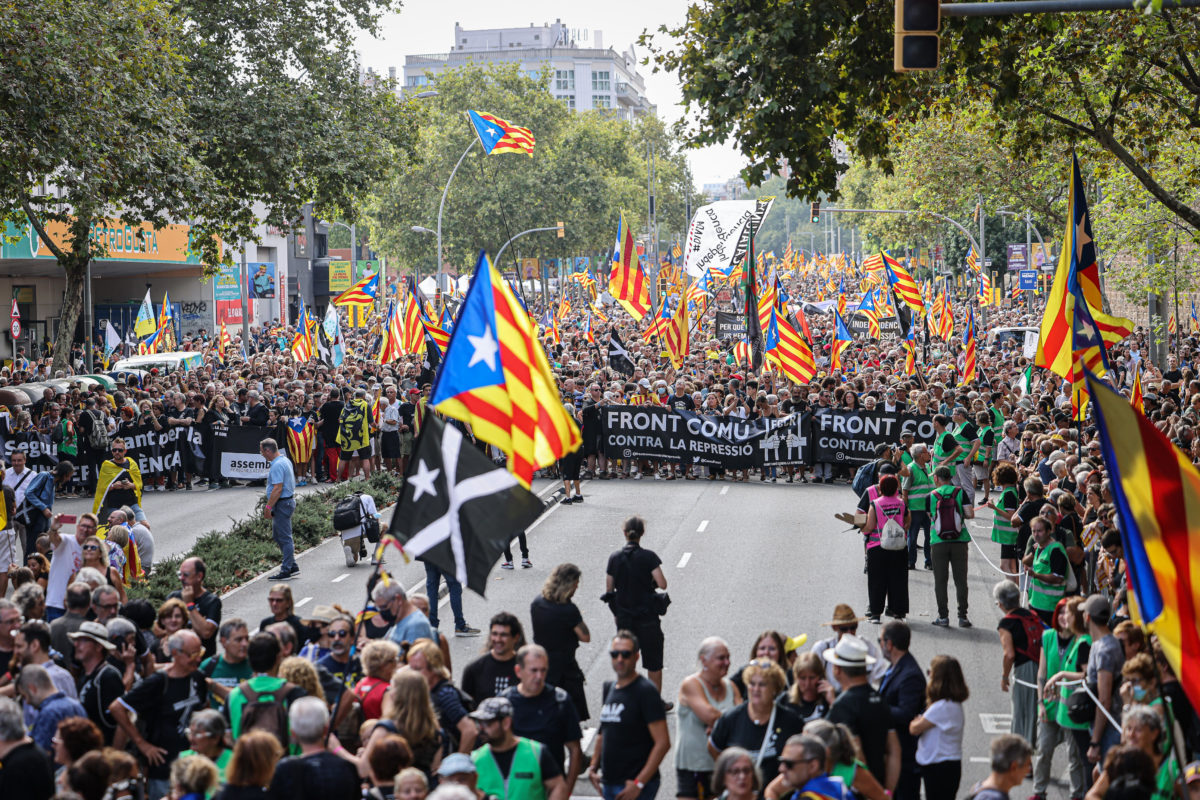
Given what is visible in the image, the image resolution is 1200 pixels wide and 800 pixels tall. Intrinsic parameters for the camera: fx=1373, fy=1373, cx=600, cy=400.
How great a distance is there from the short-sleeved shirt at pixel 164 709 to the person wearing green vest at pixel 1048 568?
7027 mm

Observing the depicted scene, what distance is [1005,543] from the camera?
14289 millimetres


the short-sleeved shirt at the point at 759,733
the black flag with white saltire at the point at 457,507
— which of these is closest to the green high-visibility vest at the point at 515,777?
the short-sleeved shirt at the point at 759,733

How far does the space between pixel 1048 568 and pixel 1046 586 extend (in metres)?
0.16

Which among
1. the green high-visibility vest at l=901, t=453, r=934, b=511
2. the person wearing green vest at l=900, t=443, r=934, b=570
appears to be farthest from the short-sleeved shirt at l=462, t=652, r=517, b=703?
the green high-visibility vest at l=901, t=453, r=934, b=511

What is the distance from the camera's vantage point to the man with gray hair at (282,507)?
630 inches

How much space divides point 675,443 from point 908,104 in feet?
30.6

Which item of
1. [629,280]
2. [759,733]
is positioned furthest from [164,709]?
[629,280]

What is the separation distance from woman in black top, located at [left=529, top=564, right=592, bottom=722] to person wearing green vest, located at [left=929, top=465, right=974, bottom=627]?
5.53 meters

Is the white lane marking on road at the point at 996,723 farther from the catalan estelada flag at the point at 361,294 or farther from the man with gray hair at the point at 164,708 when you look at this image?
the catalan estelada flag at the point at 361,294

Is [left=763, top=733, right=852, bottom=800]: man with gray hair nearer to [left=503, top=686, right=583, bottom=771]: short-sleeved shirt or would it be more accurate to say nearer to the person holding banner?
[left=503, top=686, right=583, bottom=771]: short-sleeved shirt

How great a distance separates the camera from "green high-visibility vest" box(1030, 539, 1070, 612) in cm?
1152

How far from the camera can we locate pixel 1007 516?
46.2 ft

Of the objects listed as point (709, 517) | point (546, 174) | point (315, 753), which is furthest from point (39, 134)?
point (546, 174)

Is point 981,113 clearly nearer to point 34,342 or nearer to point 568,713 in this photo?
point 568,713
